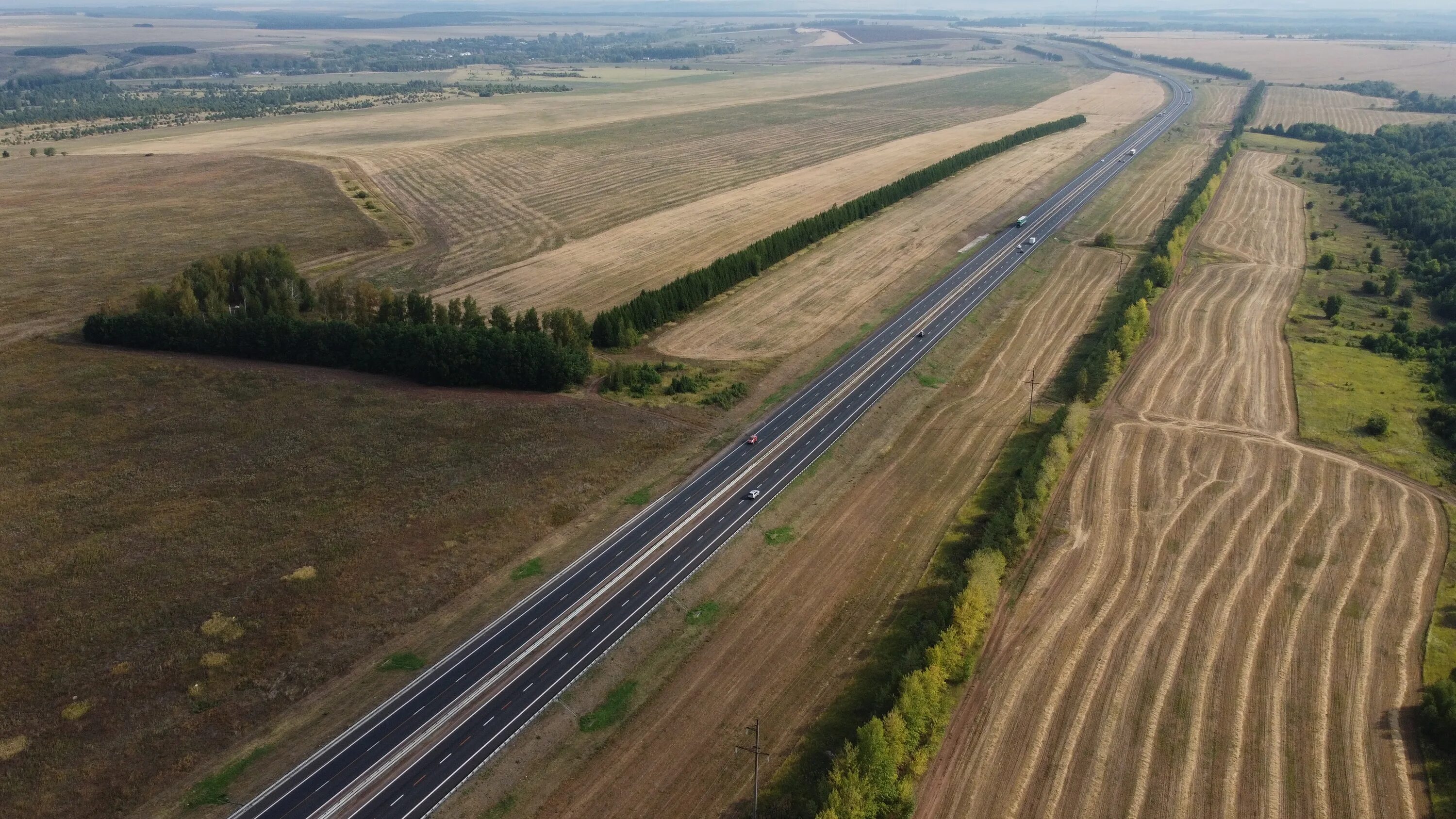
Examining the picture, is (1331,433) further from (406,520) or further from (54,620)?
(54,620)

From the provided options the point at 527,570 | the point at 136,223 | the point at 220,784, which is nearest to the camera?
the point at 220,784

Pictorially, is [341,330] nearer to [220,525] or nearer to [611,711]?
[220,525]

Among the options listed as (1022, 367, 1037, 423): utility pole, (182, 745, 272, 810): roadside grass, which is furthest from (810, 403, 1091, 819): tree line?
(182, 745, 272, 810): roadside grass

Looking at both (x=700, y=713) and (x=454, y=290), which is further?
(x=454, y=290)

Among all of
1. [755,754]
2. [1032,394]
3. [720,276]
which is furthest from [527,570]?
[720,276]

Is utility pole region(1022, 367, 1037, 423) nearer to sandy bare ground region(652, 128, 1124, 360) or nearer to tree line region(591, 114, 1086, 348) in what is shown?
sandy bare ground region(652, 128, 1124, 360)

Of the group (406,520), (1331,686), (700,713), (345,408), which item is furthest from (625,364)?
(1331,686)

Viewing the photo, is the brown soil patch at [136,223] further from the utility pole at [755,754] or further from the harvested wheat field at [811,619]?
the utility pole at [755,754]
